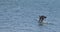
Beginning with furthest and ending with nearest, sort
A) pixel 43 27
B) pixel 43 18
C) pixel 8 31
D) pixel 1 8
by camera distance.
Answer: pixel 1 8, pixel 43 18, pixel 43 27, pixel 8 31

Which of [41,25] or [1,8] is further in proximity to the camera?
[1,8]

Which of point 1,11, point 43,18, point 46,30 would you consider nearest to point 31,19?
point 43,18

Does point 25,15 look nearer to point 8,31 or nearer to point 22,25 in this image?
point 22,25

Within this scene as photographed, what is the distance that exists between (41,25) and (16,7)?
172 centimetres

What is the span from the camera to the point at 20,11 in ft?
15.9

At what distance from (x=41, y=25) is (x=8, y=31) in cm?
84

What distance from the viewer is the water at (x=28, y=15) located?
3.68 metres

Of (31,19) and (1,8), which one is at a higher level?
(1,8)

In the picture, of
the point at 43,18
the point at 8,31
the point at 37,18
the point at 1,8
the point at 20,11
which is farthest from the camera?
the point at 1,8

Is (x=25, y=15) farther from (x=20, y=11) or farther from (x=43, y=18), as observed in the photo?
(x=43, y=18)

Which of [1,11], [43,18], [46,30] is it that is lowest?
[46,30]

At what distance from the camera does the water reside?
3676 millimetres

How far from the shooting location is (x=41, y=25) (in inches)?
151

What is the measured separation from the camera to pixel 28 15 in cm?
454
